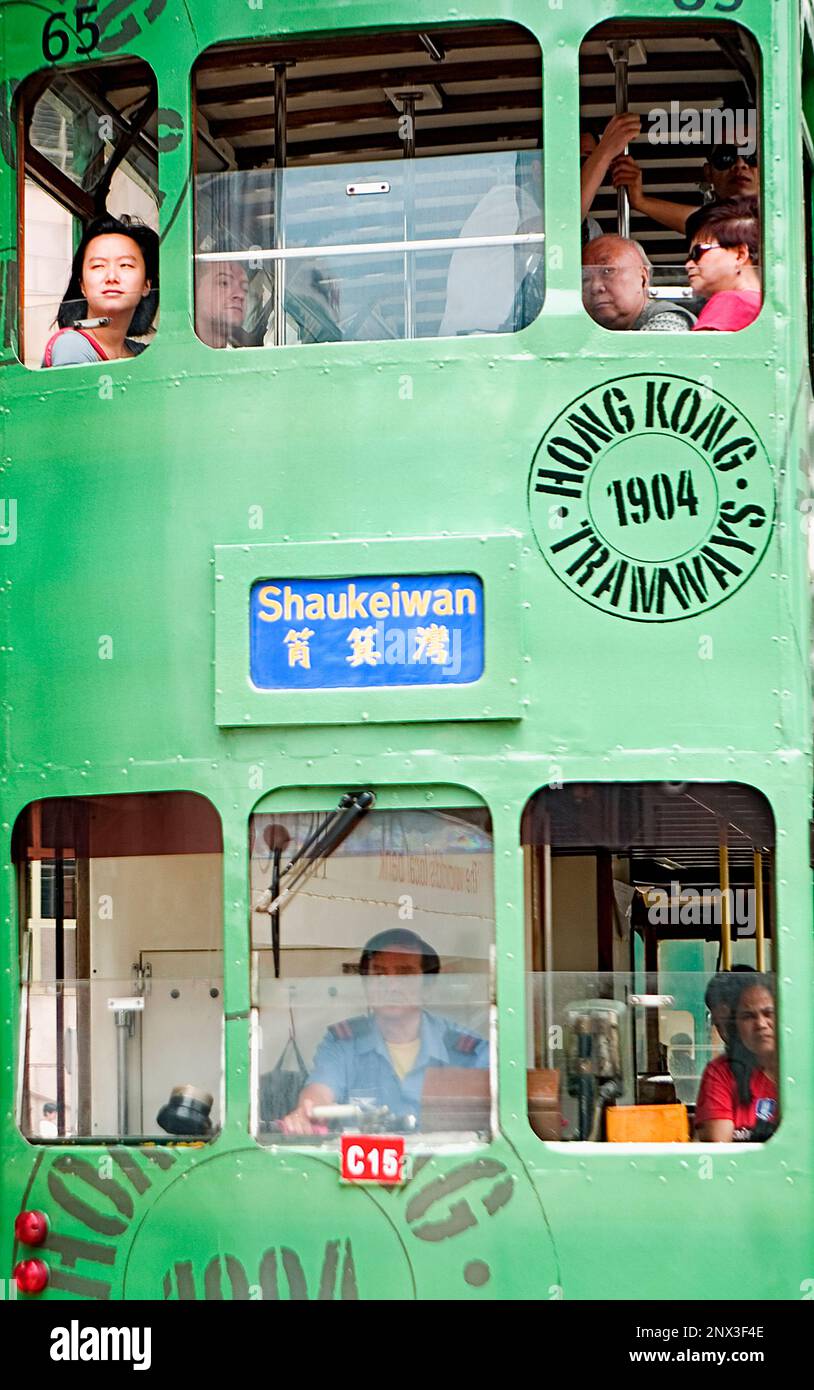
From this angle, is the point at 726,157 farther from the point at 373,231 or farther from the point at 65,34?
the point at 65,34

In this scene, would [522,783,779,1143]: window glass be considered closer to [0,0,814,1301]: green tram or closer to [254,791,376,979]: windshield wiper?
[0,0,814,1301]: green tram

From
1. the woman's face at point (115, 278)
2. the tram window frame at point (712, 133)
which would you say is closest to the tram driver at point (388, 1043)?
the tram window frame at point (712, 133)

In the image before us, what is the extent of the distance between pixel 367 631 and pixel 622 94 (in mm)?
1972

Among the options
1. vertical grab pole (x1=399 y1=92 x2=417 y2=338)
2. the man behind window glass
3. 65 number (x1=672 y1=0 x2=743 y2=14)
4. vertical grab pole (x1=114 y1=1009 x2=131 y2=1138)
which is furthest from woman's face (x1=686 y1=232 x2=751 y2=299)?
vertical grab pole (x1=114 y1=1009 x2=131 y2=1138)

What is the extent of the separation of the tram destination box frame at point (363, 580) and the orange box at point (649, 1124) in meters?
1.20

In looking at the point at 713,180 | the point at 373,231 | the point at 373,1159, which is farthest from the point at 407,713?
the point at 713,180

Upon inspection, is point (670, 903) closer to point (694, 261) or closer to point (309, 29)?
point (694, 261)

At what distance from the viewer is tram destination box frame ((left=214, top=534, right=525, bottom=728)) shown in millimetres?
5629

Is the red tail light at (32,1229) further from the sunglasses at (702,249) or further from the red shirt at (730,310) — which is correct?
the sunglasses at (702,249)

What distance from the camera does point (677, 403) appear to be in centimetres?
567

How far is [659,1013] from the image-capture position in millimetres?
5602

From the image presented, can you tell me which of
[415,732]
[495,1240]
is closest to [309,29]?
[415,732]

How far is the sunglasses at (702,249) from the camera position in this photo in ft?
19.3
